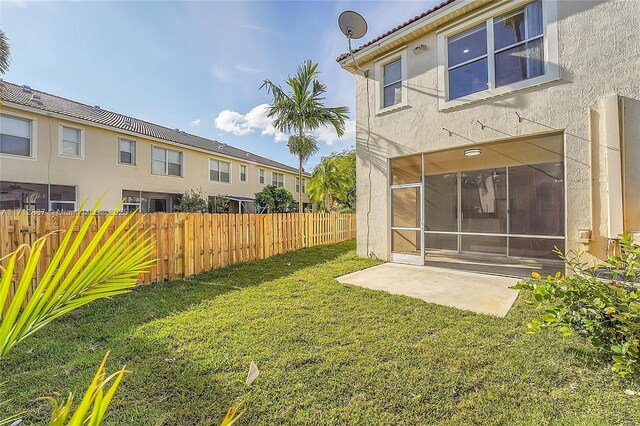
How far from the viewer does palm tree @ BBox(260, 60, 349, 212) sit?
14.4 meters

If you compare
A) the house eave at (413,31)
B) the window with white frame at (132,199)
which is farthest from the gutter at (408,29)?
the window with white frame at (132,199)

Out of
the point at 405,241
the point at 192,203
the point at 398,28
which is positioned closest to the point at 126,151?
the point at 192,203

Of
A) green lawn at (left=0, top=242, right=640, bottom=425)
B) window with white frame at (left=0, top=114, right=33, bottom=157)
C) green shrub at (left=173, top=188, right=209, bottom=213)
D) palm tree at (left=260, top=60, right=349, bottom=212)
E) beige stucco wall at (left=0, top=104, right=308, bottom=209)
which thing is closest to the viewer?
green lawn at (left=0, top=242, right=640, bottom=425)

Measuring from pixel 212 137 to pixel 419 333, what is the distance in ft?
75.7

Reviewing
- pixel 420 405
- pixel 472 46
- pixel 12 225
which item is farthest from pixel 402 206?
pixel 12 225

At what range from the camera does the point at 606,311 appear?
7.98 ft

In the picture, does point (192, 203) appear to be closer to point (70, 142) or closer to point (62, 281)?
point (70, 142)

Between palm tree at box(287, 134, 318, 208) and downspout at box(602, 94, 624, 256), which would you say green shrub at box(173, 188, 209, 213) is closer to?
palm tree at box(287, 134, 318, 208)

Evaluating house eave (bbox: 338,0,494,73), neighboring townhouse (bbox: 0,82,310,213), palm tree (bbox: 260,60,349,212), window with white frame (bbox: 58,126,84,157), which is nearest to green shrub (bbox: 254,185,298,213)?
neighboring townhouse (bbox: 0,82,310,213)

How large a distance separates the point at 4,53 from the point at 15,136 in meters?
4.29

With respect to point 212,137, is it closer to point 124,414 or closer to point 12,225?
point 12,225

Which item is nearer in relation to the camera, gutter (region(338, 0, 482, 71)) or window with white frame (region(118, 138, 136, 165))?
gutter (region(338, 0, 482, 71))

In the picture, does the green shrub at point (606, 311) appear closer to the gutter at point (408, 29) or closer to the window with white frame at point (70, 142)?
the gutter at point (408, 29)

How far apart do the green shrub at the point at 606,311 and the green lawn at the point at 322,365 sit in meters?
0.28
